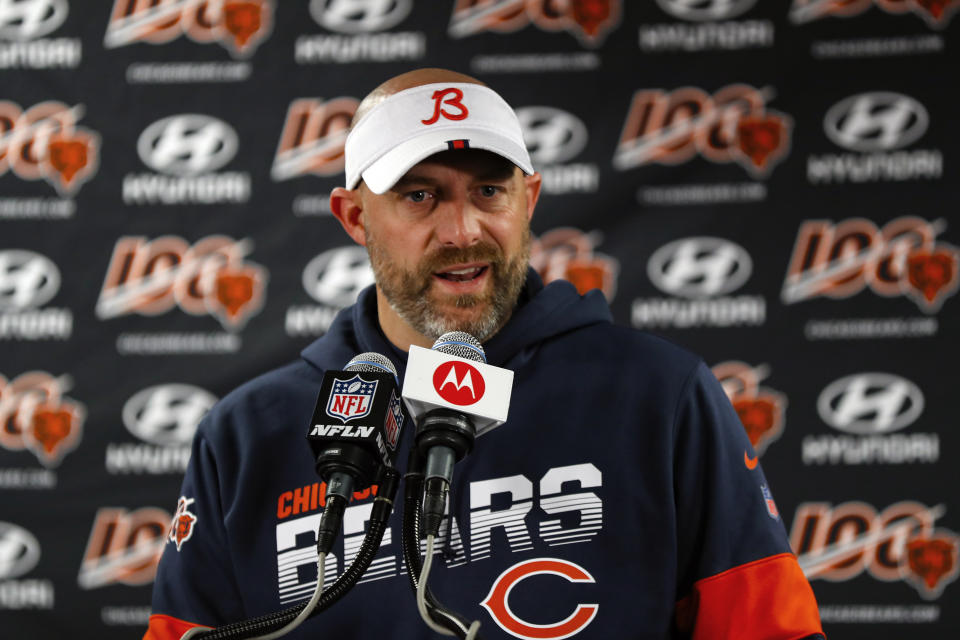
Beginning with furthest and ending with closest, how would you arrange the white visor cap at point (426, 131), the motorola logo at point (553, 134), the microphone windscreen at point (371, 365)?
1. the motorola logo at point (553, 134)
2. the white visor cap at point (426, 131)
3. the microphone windscreen at point (371, 365)

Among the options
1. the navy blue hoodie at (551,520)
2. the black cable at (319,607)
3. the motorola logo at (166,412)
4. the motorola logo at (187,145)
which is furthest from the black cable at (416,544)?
the motorola logo at (187,145)

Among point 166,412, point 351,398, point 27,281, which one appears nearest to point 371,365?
point 351,398

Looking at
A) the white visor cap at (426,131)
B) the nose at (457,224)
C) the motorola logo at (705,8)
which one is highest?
the motorola logo at (705,8)

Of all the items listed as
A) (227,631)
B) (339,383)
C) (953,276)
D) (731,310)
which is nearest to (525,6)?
(731,310)

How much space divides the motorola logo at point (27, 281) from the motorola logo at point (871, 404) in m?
2.12

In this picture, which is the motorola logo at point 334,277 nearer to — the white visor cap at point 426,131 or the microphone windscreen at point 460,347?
the white visor cap at point 426,131

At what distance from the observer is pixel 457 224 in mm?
998

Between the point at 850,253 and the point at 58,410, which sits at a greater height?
the point at 850,253

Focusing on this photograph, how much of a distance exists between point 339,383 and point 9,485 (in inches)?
79.7

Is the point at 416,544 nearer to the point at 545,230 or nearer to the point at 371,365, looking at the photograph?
the point at 371,365

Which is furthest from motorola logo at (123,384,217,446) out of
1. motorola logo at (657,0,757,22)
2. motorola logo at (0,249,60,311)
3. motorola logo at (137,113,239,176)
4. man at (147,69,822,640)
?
motorola logo at (657,0,757,22)

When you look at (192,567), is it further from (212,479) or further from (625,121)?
(625,121)

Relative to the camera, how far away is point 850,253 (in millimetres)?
2180

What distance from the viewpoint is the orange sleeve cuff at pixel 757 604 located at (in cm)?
89
